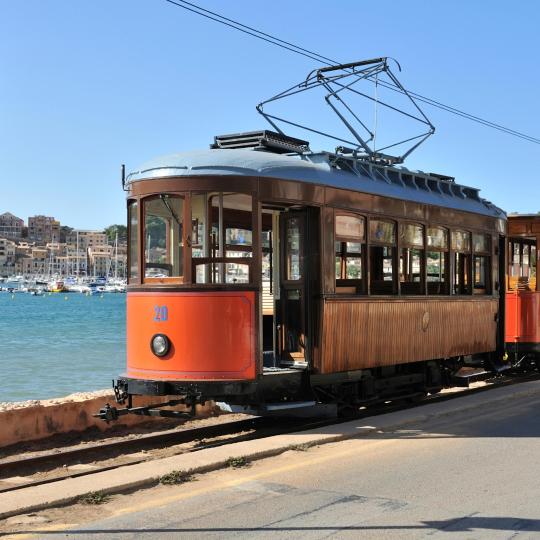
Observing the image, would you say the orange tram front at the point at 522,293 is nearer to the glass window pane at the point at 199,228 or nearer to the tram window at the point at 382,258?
the tram window at the point at 382,258

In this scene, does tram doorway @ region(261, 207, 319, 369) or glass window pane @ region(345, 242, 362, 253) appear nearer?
tram doorway @ region(261, 207, 319, 369)

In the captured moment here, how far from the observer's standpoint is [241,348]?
930cm

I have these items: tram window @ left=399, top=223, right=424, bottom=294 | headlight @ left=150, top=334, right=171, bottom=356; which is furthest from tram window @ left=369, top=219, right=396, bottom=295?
→ headlight @ left=150, top=334, right=171, bottom=356

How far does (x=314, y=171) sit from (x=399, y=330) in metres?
2.79

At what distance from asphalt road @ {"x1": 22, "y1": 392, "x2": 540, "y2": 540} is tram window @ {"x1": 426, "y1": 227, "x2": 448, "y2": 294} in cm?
359

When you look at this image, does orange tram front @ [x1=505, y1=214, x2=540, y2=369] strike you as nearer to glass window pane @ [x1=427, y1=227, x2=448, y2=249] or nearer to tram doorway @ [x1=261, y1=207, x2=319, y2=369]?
glass window pane @ [x1=427, y1=227, x2=448, y2=249]

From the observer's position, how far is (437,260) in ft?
40.8

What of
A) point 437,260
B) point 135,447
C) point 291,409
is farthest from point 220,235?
point 437,260

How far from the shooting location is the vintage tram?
930 centimetres

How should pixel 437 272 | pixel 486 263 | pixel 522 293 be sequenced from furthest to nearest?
pixel 522 293
pixel 486 263
pixel 437 272

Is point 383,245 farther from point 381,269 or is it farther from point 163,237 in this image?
point 163,237

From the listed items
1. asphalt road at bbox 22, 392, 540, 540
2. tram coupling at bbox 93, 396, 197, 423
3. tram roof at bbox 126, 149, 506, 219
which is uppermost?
tram roof at bbox 126, 149, 506, 219

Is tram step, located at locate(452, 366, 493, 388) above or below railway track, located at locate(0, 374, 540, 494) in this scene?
above

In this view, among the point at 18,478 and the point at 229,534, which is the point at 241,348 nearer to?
A: the point at 18,478
